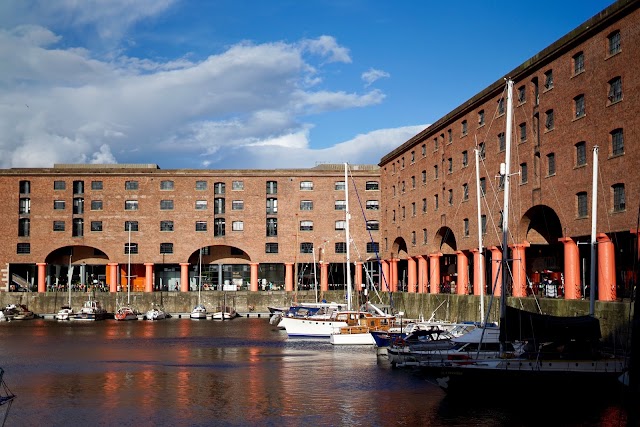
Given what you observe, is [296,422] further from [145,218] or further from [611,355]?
[145,218]

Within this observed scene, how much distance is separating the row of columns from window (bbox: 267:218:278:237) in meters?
4.39

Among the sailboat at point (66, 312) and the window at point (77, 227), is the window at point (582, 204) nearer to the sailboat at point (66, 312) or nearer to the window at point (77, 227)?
the sailboat at point (66, 312)

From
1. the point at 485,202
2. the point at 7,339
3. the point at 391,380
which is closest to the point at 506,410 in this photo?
the point at 391,380

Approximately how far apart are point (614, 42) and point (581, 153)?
690 cm

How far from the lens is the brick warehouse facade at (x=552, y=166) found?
42562 millimetres

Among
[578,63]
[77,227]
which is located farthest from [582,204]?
[77,227]

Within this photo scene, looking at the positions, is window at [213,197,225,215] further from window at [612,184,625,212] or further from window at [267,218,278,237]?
window at [612,184,625,212]

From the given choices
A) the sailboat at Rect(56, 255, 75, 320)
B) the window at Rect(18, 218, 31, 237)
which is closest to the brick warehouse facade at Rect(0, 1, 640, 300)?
the window at Rect(18, 218, 31, 237)

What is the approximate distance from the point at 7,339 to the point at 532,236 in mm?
45167

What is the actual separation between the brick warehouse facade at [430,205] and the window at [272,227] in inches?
38.5

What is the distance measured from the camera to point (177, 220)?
3939 inches

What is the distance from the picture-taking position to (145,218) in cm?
10025

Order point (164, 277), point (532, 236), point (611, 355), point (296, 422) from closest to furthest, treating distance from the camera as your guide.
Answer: point (296, 422)
point (611, 355)
point (532, 236)
point (164, 277)

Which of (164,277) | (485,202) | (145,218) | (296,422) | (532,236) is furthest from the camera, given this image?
(164,277)
